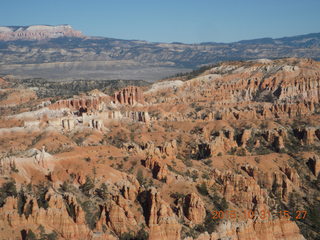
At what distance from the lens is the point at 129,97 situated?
132375 mm

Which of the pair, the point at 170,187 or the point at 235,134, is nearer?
the point at 170,187

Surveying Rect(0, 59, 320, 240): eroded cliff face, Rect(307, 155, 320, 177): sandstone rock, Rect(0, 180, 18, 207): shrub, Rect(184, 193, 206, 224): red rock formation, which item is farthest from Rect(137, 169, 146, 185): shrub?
Rect(307, 155, 320, 177): sandstone rock

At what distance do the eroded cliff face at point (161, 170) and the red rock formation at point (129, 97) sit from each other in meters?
0.28

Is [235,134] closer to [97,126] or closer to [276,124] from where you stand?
[276,124]

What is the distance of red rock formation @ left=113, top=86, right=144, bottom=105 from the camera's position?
13138cm

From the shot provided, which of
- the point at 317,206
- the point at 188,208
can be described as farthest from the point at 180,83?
the point at 188,208

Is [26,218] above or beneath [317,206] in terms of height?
above

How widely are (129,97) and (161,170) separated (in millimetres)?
70210

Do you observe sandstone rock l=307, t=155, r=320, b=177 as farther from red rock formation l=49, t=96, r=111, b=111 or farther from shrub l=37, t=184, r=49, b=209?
red rock formation l=49, t=96, r=111, b=111

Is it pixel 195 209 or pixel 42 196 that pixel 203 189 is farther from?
pixel 42 196

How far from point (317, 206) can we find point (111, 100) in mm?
71199

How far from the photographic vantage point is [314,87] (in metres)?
134

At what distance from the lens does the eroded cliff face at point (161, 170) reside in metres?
52.7

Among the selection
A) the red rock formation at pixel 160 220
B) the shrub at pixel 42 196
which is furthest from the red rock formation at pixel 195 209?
the shrub at pixel 42 196
